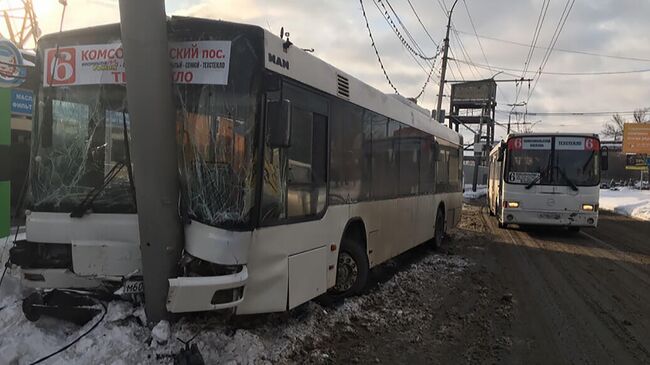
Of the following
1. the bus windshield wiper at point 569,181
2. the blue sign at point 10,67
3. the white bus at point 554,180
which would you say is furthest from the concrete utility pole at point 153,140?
the bus windshield wiper at point 569,181

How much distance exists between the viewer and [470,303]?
25.0 ft

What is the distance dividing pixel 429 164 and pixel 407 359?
651 centimetres

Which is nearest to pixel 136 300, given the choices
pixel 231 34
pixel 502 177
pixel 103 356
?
pixel 103 356

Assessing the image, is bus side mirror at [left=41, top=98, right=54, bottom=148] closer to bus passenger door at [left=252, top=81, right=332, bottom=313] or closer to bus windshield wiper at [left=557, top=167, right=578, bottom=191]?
bus passenger door at [left=252, top=81, right=332, bottom=313]

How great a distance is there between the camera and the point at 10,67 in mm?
9219

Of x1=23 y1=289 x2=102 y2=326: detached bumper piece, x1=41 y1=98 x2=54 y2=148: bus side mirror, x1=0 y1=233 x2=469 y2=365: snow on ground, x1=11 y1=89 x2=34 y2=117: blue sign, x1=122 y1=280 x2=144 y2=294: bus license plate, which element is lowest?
x1=0 y1=233 x2=469 y2=365: snow on ground

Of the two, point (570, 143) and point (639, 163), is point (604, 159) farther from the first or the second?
point (639, 163)

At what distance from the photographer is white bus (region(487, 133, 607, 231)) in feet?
50.2

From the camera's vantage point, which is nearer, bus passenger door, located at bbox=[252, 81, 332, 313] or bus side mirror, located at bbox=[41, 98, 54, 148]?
bus passenger door, located at bbox=[252, 81, 332, 313]

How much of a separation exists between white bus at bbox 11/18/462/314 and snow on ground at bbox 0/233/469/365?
12.6 inches

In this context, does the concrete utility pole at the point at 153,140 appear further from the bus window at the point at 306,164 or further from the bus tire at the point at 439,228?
the bus tire at the point at 439,228

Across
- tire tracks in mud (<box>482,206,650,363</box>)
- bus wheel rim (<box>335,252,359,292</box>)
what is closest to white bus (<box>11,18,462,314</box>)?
bus wheel rim (<box>335,252,359,292</box>)

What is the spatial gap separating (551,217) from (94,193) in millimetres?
13579

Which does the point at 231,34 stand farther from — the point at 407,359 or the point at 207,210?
Result: the point at 407,359
